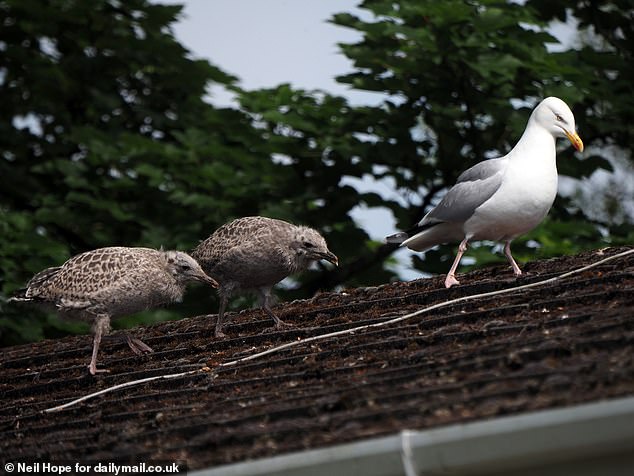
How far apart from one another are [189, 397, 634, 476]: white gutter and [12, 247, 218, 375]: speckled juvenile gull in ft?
11.5

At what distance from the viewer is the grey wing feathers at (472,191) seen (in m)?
8.77

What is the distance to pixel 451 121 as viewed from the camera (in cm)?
1430

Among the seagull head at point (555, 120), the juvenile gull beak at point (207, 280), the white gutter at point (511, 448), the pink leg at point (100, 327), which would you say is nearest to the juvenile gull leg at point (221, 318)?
the juvenile gull beak at point (207, 280)

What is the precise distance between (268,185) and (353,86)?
1.66m

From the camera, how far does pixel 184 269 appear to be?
9.05 metres

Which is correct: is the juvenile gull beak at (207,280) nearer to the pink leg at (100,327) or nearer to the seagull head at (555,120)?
the pink leg at (100,327)

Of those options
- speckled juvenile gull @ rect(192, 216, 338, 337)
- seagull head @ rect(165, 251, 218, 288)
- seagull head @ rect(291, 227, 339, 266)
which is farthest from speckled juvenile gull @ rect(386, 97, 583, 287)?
seagull head @ rect(165, 251, 218, 288)

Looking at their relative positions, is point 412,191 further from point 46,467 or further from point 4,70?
point 46,467

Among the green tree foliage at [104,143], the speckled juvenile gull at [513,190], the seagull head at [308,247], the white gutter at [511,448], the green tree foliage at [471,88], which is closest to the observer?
the white gutter at [511,448]

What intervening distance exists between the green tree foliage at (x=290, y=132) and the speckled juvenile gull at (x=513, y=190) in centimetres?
357

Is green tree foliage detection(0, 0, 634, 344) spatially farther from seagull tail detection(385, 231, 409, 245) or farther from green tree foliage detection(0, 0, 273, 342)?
seagull tail detection(385, 231, 409, 245)

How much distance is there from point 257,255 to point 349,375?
2.45 m

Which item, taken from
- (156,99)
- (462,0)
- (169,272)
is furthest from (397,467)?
(156,99)

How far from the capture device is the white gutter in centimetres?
497
